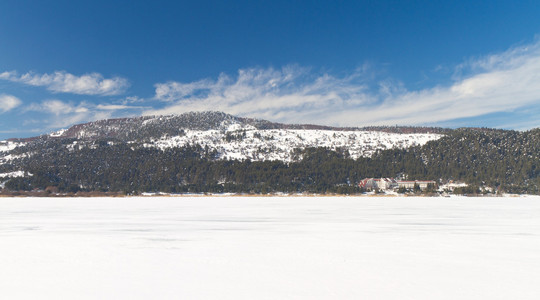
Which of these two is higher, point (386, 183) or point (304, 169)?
point (304, 169)

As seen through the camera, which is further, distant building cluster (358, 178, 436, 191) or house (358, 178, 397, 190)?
house (358, 178, 397, 190)
